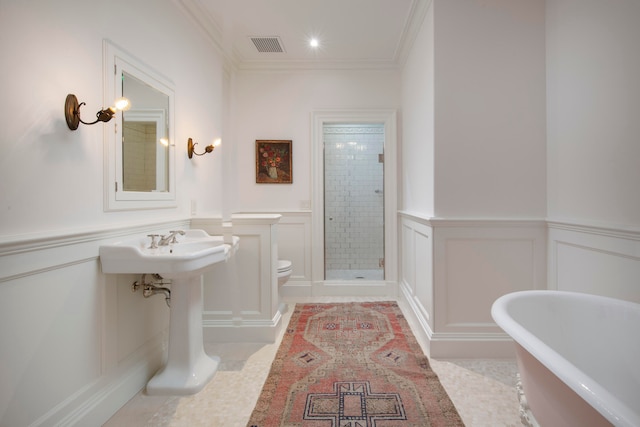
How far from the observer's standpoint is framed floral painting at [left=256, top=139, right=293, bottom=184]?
3852 mm

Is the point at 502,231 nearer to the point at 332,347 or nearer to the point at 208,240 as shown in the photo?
the point at 332,347

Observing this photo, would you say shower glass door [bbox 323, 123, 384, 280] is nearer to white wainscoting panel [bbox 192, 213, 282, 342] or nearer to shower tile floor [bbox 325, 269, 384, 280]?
shower tile floor [bbox 325, 269, 384, 280]

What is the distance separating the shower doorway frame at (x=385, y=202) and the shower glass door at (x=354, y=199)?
993 mm

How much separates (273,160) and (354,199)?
160 centimetres

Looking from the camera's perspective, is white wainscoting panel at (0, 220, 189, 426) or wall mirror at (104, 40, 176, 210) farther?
wall mirror at (104, 40, 176, 210)

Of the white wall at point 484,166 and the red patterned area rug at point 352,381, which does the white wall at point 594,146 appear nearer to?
the white wall at point 484,166

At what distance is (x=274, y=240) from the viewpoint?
269 cm

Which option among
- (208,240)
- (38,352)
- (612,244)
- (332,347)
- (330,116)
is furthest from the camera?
(330,116)

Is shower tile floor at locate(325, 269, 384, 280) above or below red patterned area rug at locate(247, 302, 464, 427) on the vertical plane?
above

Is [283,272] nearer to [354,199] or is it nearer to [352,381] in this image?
[352,381]

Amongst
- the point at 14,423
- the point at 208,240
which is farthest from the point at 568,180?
the point at 14,423

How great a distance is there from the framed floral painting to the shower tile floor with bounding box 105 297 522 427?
205 cm

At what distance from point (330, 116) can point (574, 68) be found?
2.29 m

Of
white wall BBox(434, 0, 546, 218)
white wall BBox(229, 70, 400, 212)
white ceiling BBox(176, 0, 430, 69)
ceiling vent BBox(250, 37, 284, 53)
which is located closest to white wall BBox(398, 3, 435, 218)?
white wall BBox(434, 0, 546, 218)
